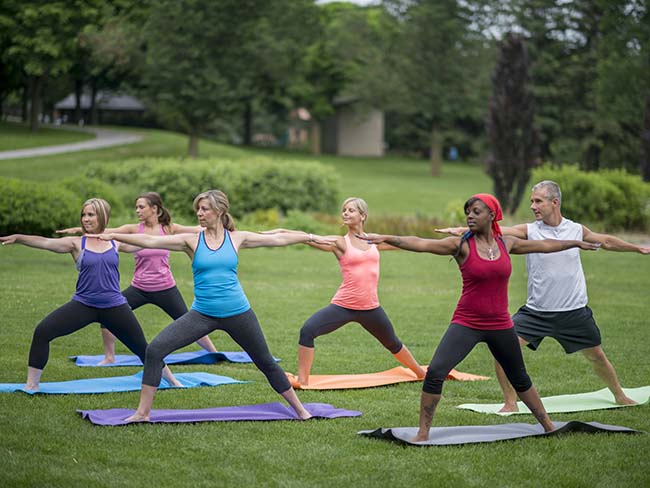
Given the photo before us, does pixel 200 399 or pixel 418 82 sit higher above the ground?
pixel 418 82

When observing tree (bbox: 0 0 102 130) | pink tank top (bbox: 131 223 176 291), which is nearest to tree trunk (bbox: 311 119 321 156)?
tree (bbox: 0 0 102 130)

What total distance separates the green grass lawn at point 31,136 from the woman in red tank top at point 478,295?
4144 centimetres

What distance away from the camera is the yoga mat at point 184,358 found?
11531 millimetres

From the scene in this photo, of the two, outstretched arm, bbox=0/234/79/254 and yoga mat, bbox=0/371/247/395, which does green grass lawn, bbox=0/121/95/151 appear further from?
outstretched arm, bbox=0/234/79/254

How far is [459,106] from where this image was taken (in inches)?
2328

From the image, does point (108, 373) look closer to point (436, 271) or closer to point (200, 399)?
point (200, 399)

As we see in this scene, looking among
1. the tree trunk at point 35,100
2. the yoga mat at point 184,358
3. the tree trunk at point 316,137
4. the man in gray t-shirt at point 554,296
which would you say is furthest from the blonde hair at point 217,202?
the tree trunk at point 316,137

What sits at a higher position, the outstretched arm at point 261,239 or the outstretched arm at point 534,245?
the outstretched arm at point 534,245

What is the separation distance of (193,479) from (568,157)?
5404 centimetres

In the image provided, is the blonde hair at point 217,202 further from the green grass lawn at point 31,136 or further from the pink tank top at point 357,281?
the green grass lawn at point 31,136

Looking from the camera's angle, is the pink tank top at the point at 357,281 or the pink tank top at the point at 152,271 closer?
the pink tank top at the point at 357,281

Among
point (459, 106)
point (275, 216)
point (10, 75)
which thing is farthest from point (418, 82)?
point (275, 216)

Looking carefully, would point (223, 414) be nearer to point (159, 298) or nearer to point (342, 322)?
point (342, 322)

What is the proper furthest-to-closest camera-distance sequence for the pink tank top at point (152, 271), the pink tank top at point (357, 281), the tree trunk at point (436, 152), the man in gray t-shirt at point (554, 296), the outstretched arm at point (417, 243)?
the tree trunk at point (436, 152), the pink tank top at point (152, 271), the pink tank top at point (357, 281), the man in gray t-shirt at point (554, 296), the outstretched arm at point (417, 243)
